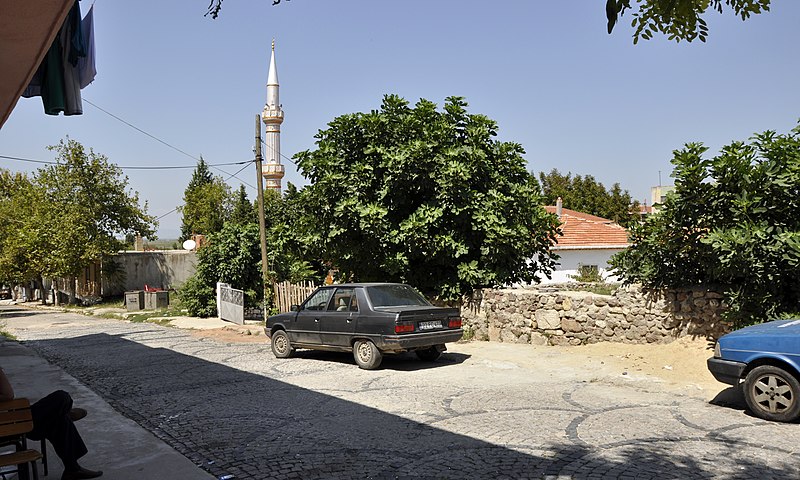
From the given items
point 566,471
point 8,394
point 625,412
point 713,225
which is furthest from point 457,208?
point 8,394

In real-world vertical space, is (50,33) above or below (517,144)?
below

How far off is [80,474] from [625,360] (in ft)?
29.6

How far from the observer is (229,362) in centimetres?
1316

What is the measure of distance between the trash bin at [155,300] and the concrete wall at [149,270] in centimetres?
933

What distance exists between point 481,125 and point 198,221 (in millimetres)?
58764

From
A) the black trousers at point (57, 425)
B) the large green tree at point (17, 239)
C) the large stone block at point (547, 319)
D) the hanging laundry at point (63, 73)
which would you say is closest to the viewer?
the black trousers at point (57, 425)

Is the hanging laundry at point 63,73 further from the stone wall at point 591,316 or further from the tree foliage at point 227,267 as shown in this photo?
the tree foliage at point 227,267

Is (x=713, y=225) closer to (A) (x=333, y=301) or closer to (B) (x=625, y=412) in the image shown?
(B) (x=625, y=412)

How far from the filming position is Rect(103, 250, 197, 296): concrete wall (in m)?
40.6

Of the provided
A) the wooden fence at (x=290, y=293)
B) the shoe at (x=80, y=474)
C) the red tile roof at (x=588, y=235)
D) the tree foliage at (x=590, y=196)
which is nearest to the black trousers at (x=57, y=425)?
the shoe at (x=80, y=474)

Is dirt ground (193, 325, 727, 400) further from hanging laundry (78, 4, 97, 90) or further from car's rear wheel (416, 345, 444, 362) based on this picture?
hanging laundry (78, 4, 97, 90)

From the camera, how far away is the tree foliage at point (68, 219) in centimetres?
3584

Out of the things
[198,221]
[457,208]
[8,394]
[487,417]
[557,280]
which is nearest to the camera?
[8,394]

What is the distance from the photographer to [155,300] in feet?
100
